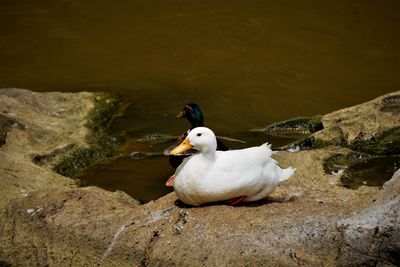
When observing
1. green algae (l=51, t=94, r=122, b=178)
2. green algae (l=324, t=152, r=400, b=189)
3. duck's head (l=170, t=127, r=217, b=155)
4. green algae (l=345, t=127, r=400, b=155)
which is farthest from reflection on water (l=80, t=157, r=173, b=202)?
duck's head (l=170, t=127, r=217, b=155)

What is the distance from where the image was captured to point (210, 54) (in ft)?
37.8

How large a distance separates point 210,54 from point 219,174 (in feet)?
22.2

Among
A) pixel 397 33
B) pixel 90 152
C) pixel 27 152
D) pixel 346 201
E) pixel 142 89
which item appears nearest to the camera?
pixel 346 201

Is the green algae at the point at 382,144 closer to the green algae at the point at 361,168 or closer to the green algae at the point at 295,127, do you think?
the green algae at the point at 361,168

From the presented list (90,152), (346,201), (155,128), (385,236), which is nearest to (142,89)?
(155,128)

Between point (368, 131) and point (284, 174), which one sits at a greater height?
point (284, 174)

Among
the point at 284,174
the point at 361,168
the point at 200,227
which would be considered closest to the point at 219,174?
the point at 200,227

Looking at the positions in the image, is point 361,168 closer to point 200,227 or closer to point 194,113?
point 194,113

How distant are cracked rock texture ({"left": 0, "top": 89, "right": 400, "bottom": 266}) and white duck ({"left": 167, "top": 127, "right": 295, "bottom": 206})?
4.1 inches

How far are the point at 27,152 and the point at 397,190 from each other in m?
4.02

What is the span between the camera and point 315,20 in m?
12.5

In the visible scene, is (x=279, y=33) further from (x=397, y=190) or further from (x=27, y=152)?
(x=397, y=190)

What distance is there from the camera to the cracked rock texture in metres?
4.46

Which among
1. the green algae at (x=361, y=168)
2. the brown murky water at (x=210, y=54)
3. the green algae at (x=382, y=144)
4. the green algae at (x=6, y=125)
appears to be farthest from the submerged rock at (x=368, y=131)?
the green algae at (x=6, y=125)
